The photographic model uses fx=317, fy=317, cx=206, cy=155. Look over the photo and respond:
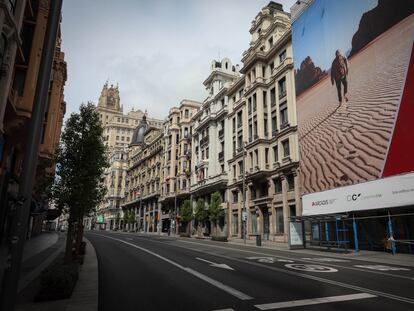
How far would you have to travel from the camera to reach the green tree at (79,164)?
14352 millimetres

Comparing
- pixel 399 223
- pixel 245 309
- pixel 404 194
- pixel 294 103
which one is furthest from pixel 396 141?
pixel 245 309

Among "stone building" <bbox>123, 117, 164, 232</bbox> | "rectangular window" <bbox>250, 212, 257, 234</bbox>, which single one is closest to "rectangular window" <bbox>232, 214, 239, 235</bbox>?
"rectangular window" <bbox>250, 212, 257, 234</bbox>

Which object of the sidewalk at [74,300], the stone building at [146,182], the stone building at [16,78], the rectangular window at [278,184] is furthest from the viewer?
the stone building at [146,182]

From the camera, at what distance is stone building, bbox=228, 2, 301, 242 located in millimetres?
37131

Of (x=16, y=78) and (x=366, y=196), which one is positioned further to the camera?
(x=366, y=196)

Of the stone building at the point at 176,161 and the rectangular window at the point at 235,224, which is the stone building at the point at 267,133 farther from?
the stone building at the point at 176,161

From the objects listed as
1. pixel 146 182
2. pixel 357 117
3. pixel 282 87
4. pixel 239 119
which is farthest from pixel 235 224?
pixel 146 182

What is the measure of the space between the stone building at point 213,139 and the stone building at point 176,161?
369 cm

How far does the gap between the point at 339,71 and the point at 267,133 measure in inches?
559

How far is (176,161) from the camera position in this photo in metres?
73.2

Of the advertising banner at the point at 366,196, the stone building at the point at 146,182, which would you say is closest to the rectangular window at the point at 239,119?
the advertising banner at the point at 366,196

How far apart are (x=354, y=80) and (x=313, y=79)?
5.91 meters

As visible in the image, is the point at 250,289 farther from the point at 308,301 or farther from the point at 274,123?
the point at 274,123

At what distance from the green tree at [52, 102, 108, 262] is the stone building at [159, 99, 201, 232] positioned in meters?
48.3
